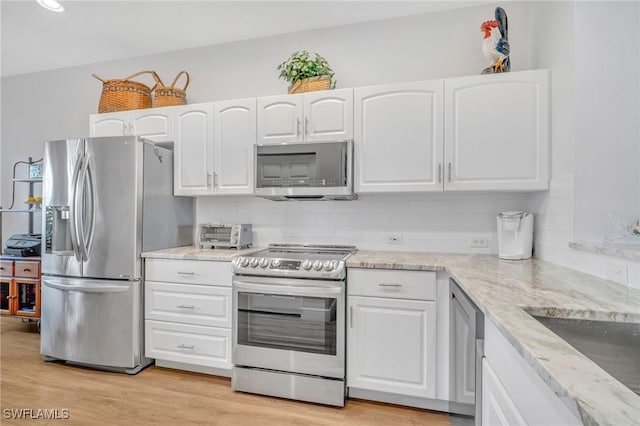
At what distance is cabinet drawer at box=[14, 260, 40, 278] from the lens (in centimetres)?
318

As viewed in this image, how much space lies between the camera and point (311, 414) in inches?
77.9

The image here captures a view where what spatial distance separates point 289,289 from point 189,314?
0.89 m

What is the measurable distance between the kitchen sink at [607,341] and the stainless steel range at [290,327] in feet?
4.01

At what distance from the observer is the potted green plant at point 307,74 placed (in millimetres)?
2479

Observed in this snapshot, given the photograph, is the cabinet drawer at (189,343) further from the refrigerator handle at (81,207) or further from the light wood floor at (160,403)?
the refrigerator handle at (81,207)

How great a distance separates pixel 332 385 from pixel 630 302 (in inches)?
62.3

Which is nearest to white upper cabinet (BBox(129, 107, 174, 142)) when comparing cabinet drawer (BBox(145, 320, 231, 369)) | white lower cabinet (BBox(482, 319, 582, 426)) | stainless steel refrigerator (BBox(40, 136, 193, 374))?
stainless steel refrigerator (BBox(40, 136, 193, 374))

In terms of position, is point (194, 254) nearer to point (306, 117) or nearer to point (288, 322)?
point (288, 322)

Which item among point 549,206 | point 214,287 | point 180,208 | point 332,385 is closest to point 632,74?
point 549,206

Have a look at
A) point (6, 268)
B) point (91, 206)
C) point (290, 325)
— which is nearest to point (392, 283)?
point (290, 325)

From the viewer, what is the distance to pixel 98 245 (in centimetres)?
248

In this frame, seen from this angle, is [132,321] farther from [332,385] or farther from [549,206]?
[549,206]

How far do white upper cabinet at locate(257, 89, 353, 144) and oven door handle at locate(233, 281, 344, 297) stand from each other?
1.11 metres

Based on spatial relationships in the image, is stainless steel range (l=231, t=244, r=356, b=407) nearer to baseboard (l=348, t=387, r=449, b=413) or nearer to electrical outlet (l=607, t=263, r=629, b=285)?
baseboard (l=348, t=387, r=449, b=413)
